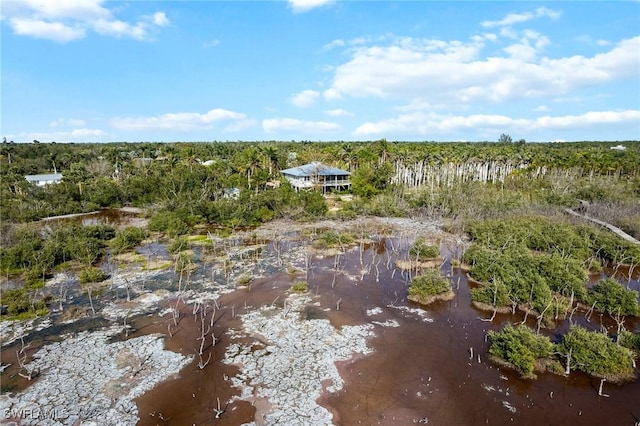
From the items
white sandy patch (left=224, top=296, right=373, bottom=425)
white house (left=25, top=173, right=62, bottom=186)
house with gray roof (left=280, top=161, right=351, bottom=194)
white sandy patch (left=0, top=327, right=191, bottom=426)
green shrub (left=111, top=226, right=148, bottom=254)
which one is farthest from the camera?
white house (left=25, top=173, right=62, bottom=186)

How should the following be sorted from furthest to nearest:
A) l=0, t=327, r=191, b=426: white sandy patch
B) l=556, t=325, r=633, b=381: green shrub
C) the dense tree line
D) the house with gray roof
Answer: the house with gray roof < the dense tree line < l=556, t=325, r=633, b=381: green shrub < l=0, t=327, r=191, b=426: white sandy patch

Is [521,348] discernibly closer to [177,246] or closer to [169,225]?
[177,246]

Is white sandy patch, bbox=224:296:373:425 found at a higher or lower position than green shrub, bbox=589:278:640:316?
lower

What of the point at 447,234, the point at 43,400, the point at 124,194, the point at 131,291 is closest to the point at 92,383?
the point at 43,400

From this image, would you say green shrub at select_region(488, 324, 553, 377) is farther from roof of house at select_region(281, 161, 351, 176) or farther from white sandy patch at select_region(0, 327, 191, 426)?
roof of house at select_region(281, 161, 351, 176)

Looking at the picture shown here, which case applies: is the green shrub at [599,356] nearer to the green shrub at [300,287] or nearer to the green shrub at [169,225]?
the green shrub at [300,287]

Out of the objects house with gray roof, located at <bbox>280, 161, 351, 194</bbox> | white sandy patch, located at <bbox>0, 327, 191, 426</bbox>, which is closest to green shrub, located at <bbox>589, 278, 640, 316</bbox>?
white sandy patch, located at <bbox>0, 327, 191, 426</bbox>

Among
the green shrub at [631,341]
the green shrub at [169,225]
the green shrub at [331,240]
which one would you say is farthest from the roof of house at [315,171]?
the green shrub at [631,341]

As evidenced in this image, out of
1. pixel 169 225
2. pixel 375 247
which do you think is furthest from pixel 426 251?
pixel 169 225
